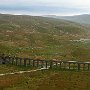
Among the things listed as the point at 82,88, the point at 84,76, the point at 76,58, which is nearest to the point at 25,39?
the point at 76,58

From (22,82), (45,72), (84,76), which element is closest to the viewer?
(22,82)

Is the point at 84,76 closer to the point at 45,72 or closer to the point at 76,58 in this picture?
the point at 45,72

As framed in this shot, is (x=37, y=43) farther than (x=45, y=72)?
Yes

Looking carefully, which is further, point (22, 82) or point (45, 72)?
point (45, 72)

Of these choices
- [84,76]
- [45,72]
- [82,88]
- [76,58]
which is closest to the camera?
[82,88]

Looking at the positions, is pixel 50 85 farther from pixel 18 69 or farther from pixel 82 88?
pixel 18 69

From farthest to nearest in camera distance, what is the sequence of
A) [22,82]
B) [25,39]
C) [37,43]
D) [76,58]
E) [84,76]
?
[25,39] < [37,43] < [76,58] < [84,76] < [22,82]

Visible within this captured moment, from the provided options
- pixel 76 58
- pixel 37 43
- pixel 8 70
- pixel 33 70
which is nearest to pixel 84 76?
pixel 33 70

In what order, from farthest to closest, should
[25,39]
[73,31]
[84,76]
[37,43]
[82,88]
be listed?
[73,31] < [25,39] < [37,43] < [84,76] < [82,88]
